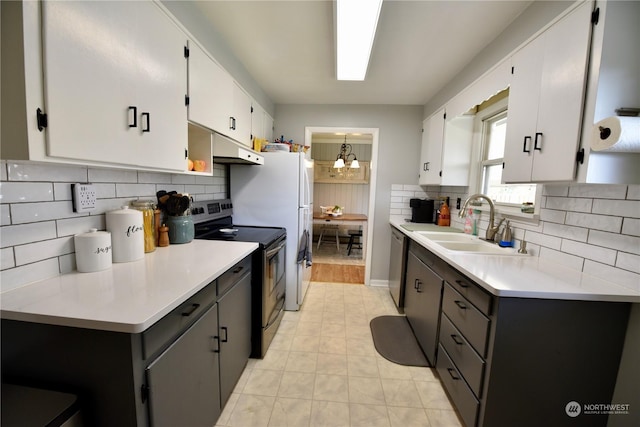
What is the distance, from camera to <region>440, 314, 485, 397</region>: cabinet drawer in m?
1.17

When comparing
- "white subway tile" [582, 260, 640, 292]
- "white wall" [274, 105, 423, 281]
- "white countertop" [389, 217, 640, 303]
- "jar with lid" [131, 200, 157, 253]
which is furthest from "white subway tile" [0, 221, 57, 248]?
"white wall" [274, 105, 423, 281]

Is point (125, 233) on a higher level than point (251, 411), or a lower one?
higher

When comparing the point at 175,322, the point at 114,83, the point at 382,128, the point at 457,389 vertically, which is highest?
the point at 382,128

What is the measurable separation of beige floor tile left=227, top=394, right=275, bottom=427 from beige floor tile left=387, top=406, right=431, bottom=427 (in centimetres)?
70

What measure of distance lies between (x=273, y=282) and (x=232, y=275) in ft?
2.21

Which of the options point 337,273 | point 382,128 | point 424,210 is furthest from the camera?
point 337,273

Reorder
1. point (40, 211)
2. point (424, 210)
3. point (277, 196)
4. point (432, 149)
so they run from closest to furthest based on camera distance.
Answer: point (40, 211) < point (277, 196) < point (432, 149) < point (424, 210)

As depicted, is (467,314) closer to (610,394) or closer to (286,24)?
(610,394)

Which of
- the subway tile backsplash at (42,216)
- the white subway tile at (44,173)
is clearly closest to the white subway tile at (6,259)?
the subway tile backsplash at (42,216)

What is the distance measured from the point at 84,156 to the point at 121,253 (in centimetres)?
53

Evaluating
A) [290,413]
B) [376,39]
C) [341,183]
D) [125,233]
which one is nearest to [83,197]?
[125,233]

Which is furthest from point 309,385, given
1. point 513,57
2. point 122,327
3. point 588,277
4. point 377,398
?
point 513,57

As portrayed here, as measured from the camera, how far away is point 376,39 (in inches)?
72.5

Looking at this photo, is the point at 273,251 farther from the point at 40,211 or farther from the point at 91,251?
the point at 40,211
